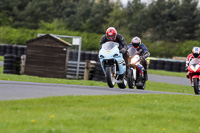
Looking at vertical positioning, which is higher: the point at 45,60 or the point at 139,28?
the point at 139,28

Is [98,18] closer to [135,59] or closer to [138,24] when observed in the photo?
[138,24]

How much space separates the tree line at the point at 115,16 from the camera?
5634 centimetres

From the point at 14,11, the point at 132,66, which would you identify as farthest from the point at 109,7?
the point at 132,66

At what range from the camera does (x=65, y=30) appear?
67188mm

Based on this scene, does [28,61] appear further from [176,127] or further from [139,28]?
[139,28]

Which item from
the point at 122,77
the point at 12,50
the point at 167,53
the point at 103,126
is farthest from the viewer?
the point at 167,53

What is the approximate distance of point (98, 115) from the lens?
315 inches

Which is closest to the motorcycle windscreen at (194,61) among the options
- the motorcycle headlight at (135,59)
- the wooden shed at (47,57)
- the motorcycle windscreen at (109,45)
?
the motorcycle headlight at (135,59)

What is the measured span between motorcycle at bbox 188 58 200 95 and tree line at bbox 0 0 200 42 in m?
41.3

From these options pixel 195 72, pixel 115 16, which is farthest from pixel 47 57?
pixel 115 16

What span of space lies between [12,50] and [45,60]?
38.1 ft

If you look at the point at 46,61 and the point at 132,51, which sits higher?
the point at 132,51

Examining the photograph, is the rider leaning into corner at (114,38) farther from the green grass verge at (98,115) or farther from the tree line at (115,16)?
the tree line at (115,16)

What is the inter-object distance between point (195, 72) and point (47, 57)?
11.3 meters
